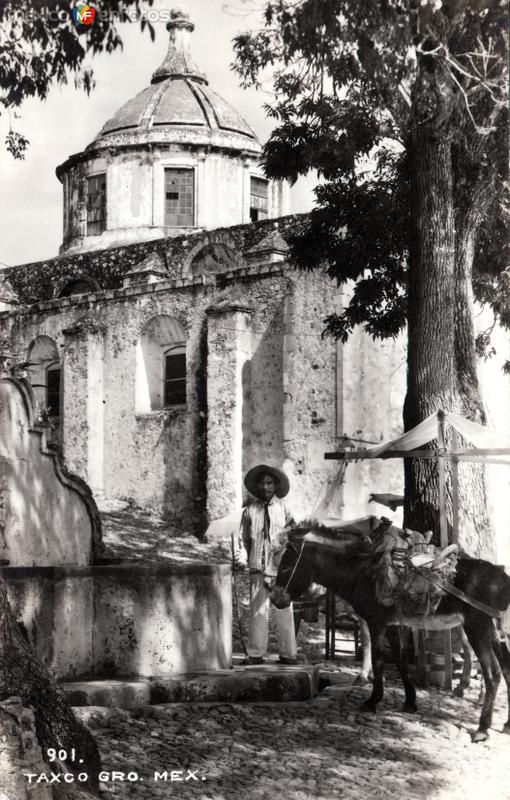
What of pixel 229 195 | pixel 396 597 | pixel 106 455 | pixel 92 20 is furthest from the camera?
pixel 229 195

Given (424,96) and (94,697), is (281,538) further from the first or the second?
(424,96)

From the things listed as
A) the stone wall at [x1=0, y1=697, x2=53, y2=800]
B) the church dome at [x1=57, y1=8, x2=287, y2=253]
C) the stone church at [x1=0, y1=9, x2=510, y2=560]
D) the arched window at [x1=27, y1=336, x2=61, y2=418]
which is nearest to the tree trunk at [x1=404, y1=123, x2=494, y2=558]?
the stone wall at [x1=0, y1=697, x2=53, y2=800]

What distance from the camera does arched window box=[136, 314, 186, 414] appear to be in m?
20.5

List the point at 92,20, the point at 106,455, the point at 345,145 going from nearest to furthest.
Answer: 1. the point at 92,20
2. the point at 345,145
3. the point at 106,455

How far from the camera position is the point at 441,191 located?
986cm

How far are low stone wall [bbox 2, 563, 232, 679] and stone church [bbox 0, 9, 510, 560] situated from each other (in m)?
8.08

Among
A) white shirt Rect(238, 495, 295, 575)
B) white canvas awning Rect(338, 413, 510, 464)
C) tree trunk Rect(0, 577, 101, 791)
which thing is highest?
white canvas awning Rect(338, 413, 510, 464)

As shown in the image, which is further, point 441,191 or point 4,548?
point 441,191

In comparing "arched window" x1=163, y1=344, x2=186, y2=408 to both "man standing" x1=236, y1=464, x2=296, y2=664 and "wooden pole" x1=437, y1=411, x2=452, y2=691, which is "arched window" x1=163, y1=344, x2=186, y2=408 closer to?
"man standing" x1=236, y1=464, x2=296, y2=664

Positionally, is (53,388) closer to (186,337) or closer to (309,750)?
(186,337)

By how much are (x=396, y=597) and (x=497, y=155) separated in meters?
4.29

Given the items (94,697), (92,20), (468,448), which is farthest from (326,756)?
(92,20)

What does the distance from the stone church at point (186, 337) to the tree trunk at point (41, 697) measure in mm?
11018

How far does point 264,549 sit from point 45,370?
1328 cm
